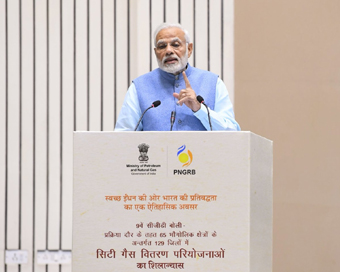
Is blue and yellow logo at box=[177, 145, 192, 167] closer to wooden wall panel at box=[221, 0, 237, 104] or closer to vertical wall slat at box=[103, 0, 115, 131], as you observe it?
wooden wall panel at box=[221, 0, 237, 104]

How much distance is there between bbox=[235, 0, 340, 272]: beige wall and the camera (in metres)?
3.88

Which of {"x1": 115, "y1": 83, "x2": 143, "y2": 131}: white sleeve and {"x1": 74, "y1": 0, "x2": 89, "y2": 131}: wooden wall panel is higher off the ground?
{"x1": 74, "y1": 0, "x2": 89, "y2": 131}: wooden wall panel

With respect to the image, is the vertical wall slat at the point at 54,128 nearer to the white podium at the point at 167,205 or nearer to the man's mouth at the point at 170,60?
the man's mouth at the point at 170,60

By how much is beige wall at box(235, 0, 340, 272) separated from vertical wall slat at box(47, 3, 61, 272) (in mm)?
1275

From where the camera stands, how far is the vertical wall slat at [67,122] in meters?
4.02

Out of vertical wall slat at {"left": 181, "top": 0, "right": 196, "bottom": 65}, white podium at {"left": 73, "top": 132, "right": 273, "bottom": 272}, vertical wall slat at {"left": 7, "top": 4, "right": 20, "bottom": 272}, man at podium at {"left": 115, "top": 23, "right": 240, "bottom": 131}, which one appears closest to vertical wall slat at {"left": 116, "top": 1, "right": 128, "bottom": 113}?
vertical wall slat at {"left": 181, "top": 0, "right": 196, "bottom": 65}

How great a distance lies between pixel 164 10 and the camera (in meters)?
3.98

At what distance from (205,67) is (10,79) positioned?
1.40 metres

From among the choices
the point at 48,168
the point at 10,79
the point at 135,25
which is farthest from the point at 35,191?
the point at 135,25

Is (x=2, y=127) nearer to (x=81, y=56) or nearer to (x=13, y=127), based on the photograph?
(x=13, y=127)

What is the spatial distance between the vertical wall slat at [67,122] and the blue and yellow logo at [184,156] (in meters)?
2.29

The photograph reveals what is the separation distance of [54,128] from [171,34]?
158 centimetres

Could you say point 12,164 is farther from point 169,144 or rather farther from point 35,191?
point 169,144

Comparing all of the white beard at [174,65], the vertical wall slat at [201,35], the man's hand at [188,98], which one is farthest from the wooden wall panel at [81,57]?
the man's hand at [188,98]
